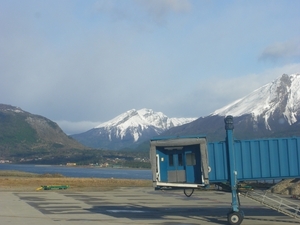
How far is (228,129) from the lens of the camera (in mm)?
28422

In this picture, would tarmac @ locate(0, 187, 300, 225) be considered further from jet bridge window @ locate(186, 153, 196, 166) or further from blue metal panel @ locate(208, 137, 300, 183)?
jet bridge window @ locate(186, 153, 196, 166)

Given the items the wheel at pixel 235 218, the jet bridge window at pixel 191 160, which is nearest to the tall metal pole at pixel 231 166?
the wheel at pixel 235 218

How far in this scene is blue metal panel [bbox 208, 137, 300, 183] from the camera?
28.5m

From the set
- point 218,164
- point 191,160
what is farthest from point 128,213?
point 218,164

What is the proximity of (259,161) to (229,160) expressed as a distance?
1.88 meters

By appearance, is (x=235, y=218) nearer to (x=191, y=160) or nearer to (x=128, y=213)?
(x=191, y=160)

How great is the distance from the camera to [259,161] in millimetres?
28547

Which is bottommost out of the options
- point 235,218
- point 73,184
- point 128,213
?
point 128,213

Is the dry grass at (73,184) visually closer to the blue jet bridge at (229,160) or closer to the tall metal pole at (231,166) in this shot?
the blue jet bridge at (229,160)

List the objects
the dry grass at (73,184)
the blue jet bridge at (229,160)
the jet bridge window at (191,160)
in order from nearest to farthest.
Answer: the blue jet bridge at (229,160), the jet bridge window at (191,160), the dry grass at (73,184)

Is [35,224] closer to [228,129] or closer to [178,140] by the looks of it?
[178,140]

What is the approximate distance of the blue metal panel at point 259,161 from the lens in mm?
28453

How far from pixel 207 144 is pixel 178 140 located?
5.75 ft

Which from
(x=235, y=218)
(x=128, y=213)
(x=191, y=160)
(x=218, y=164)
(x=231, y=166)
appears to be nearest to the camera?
(x=235, y=218)
